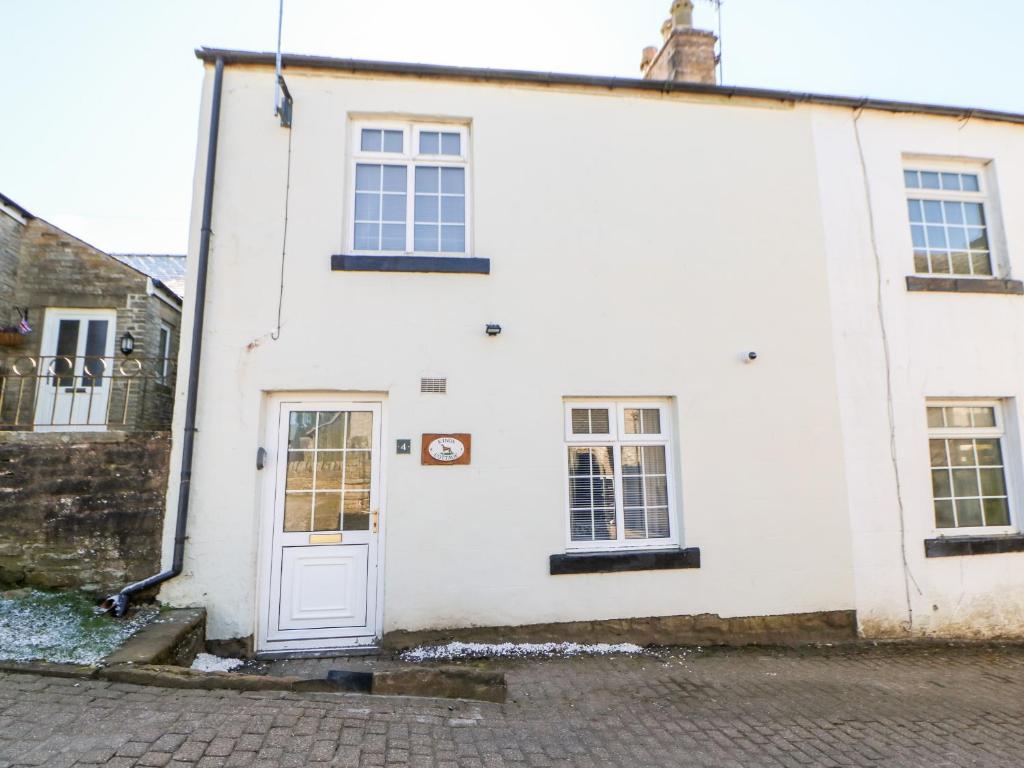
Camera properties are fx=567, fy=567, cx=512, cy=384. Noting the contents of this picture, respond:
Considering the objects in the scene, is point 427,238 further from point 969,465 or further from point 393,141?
point 969,465

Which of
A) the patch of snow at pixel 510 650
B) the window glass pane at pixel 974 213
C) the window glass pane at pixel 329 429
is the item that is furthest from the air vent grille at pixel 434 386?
the window glass pane at pixel 974 213

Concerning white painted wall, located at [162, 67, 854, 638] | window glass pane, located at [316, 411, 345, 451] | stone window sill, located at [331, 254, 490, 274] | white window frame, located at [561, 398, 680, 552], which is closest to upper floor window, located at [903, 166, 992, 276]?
white painted wall, located at [162, 67, 854, 638]

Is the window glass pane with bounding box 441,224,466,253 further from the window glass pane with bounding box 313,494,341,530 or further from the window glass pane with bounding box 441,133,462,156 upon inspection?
the window glass pane with bounding box 313,494,341,530

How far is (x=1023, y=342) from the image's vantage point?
659cm

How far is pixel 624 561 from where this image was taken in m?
5.52

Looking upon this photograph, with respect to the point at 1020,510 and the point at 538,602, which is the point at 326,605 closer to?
the point at 538,602

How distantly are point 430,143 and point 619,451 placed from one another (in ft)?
12.6

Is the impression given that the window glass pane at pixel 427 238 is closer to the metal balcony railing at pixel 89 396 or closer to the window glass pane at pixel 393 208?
the window glass pane at pixel 393 208

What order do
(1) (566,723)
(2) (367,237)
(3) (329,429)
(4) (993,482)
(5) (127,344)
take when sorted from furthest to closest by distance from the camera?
(5) (127,344) → (4) (993,482) → (2) (367,237) → (3) (329,429) → (1) (566,723)

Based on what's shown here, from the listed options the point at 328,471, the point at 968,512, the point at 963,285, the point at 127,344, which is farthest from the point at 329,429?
the point at 963,285

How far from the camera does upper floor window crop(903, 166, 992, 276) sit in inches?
267

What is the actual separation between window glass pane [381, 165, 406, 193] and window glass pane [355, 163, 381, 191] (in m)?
0.07

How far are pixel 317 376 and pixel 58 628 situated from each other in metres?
2.76

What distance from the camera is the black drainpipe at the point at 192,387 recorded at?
4738mm
